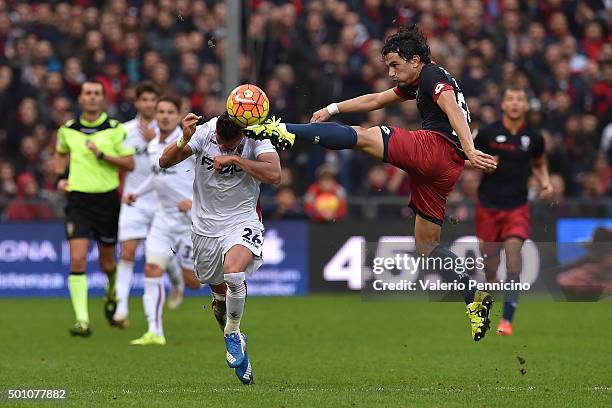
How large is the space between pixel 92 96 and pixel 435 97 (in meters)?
5.22

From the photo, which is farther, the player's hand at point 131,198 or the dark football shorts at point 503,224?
the dark football shorts at point 503,224

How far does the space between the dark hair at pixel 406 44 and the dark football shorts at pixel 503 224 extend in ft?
15.3

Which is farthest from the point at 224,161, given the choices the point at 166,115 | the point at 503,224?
the point at 503,224

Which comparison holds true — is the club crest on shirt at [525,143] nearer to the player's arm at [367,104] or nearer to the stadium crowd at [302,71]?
the player's arm at [367,104]

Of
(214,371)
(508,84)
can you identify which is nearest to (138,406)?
(214,371)

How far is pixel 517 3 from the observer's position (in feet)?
75.2

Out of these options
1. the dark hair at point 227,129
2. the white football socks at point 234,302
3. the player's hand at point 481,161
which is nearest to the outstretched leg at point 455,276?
the player's hand at point 481,161

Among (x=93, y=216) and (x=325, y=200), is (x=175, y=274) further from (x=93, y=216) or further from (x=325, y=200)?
(x=325, y=200)

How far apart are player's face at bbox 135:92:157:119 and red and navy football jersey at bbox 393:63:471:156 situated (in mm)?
4974

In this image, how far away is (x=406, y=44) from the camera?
9.48m

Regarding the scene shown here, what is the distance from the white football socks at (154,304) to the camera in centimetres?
1268

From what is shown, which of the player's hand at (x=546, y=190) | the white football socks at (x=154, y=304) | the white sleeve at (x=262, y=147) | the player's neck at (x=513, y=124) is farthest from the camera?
the player's neck at (x=513, y=124)

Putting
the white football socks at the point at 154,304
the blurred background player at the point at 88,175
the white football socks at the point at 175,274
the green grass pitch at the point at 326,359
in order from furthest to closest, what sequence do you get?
the white football socks at the point at 175,274 < the blurred background player at the point at 88,175 < the white football socks at the point at 154,304 < the green grass pitch at the point at 326,359

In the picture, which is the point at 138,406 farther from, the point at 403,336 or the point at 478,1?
the point at 478,1
